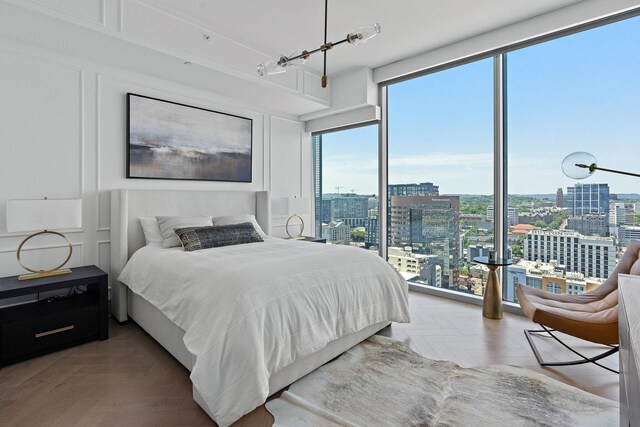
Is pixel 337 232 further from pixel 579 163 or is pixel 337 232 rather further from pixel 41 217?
pixel 41 217

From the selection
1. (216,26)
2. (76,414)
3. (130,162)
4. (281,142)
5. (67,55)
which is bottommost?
(76,414)

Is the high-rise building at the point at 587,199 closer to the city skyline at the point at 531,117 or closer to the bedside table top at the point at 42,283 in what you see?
the city skyline at the point at 531,117

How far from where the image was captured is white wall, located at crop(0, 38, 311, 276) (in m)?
2.75

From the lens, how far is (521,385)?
2037 millimetres

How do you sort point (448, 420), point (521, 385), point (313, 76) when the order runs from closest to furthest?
point (448, 420) < point (521, 385) < point (313, 76)

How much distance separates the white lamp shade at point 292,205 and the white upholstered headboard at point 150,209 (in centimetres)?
32

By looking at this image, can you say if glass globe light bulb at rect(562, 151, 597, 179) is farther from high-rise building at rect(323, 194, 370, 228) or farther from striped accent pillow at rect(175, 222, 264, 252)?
striped accent pillow at rect(175, 222, 264, 252)

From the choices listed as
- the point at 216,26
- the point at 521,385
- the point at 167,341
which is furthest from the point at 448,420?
the point at 216,26

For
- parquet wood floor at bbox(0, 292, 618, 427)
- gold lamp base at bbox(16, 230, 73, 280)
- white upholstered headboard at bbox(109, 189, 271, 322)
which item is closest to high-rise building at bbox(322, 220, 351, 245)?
white upholstered headboard at bbox(109, 189, 271, 322)

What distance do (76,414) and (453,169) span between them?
4084mm

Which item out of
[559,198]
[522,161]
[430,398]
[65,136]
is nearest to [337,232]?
[522,161]

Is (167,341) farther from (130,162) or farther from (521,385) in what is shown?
(521,385)

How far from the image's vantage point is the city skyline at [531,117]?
2.95 metres

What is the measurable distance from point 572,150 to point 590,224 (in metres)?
0.73
